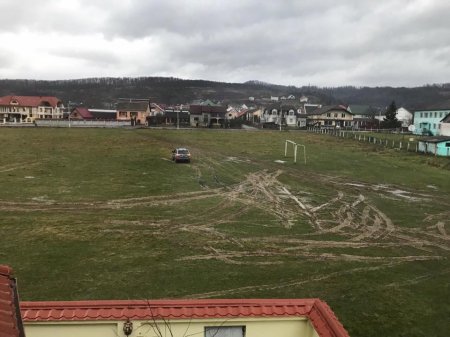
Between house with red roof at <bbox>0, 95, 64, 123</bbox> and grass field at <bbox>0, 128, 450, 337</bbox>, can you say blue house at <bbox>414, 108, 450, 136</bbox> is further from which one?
house with red roof at <bbox>0, 95, 64, 123</bbox>

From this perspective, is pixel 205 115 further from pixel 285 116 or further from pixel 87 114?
pixel 87 114

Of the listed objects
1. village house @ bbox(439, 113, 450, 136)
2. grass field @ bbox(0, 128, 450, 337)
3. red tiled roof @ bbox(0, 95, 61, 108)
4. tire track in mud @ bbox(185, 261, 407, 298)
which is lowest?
tire track in mud @ bbox(185, 261, 407, 298)

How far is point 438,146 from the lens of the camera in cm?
5294

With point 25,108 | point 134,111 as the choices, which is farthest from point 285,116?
point 25,108

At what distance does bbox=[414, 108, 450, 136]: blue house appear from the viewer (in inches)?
3278

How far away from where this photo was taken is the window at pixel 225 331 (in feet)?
27.2

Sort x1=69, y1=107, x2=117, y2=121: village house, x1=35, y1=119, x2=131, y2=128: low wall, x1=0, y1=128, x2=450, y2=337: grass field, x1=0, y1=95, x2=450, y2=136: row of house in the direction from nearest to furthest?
x1=0, y1=128, x2=450, y2=337: grass field < x1=35, y1=119, x2=131, y2=128: low wall < x1=0, y1=95, x2=450, y2=136: row of house < x1=69, y1=107, x2=117, y2=121: village house

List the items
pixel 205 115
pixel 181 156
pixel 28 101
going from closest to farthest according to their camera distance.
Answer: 1. pixel 181 156
2. pixel 205 115
3. pixel 28 101

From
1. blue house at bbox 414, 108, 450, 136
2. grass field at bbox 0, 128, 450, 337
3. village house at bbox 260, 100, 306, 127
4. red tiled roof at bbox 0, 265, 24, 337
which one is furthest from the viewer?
village house at bbox 260, 100, 306, 127

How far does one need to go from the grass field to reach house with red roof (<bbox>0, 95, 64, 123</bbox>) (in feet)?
291

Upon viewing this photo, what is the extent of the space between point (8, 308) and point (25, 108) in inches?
5168

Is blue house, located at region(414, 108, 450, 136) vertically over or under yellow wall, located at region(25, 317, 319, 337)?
over

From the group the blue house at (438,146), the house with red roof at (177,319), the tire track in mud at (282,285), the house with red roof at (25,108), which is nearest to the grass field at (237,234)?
the tire track in mud at (282,285)

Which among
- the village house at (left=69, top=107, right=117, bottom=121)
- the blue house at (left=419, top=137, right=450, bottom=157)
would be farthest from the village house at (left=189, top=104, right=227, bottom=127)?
the blue house at (left=419, top=137, right=450, bottom=157)
